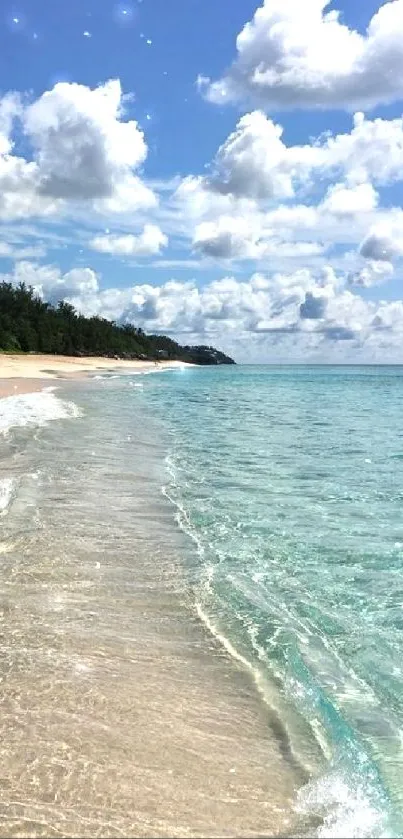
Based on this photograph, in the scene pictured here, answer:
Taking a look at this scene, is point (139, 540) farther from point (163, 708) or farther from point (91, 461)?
point (91, 461)

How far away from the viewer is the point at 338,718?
4527 millimetres

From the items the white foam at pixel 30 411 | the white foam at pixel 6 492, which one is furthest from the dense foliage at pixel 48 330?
the white foam at pixel 6 492

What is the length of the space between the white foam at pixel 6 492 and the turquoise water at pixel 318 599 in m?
2.76

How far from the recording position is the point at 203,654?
216 inches

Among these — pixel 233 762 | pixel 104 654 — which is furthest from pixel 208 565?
pixel 233 762

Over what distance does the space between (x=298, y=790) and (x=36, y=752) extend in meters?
1.55

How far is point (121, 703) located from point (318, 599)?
2.99 meters

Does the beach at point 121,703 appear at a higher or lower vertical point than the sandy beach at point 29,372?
lower

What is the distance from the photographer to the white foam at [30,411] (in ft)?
73.6

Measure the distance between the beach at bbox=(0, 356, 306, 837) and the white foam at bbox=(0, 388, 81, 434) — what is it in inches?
502

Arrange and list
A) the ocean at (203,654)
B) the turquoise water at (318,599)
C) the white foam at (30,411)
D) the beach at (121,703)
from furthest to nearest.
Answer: the white foam at (30,411) → the turquoise water at (318,599) → the ocean at (203,654) → the beach at (121,703)

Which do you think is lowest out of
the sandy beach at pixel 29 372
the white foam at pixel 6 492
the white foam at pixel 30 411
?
the white foam at pixel 6 492

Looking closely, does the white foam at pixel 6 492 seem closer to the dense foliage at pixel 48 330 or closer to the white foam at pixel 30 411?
the white foam at pixel 30 411

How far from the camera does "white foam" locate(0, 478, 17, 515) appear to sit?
1016cm
